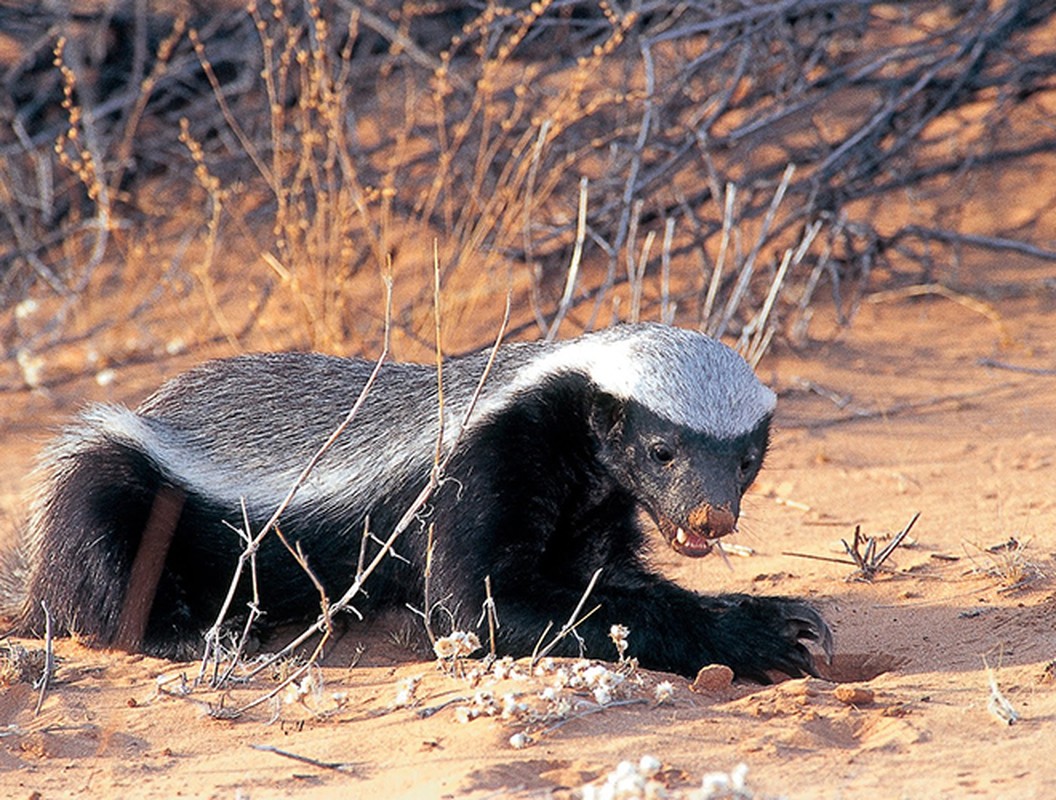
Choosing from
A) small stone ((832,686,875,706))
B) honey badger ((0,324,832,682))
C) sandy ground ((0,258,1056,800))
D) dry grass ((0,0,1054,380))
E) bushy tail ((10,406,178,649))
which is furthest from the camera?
dry grass ((0,0,1054,380))

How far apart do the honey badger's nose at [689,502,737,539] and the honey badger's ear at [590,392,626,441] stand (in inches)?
14.7

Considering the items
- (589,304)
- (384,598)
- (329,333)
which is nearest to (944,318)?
(589,304)

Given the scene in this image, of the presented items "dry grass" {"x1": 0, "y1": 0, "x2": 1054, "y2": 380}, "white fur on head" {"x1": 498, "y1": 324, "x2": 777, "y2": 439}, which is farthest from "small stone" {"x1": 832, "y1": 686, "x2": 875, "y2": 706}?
"dry grass" {"x1": 0, "y1": 0, "x2": 1054, "y2": 380}

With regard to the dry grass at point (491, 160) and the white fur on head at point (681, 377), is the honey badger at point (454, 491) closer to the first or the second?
the white fur on head at point (681, 377)

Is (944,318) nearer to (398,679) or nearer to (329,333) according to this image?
(329,333)

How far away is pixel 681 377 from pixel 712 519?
399 mm

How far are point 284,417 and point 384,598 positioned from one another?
0.67 metres

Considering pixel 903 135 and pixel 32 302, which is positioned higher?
pixel 903 135

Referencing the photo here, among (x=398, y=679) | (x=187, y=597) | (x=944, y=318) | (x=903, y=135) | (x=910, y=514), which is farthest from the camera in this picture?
(x=944, y=318)

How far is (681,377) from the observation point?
4.18m

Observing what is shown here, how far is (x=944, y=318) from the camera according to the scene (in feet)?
27.6

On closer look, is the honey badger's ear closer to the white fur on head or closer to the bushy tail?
the white fur on head

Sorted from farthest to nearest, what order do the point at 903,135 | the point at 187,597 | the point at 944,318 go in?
the point at 944,318 → the point at 903,135 → the point at 187,597

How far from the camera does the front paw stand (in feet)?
14.4
